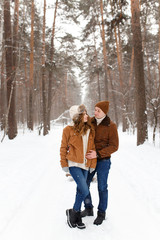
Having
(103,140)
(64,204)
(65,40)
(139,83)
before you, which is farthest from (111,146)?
(65,40)

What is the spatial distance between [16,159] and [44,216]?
427 centimetres

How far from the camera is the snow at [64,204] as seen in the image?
2635 millimetres

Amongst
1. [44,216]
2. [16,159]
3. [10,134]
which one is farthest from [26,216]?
[10,134]

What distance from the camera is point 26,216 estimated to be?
3064 millimetres

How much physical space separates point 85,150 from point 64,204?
1488 mm

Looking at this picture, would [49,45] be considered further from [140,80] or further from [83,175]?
[83,175]

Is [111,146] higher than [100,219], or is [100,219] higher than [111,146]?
[111,146]

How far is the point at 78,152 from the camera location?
8.84 ft

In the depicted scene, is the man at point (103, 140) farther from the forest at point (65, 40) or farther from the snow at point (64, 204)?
the forest at point (65, 40)

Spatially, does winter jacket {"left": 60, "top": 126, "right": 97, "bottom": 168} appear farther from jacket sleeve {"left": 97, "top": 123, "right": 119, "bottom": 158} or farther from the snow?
the snow

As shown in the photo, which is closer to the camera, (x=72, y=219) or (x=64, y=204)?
(x=72, y=219)

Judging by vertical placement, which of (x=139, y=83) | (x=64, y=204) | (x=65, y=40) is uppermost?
(x=65, y=40)

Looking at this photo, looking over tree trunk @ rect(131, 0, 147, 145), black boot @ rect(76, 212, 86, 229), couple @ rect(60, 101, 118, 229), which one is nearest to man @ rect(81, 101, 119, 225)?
couple @ rect(60, 101, 118, 229)

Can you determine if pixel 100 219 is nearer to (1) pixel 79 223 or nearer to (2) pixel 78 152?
(1) pixel 79 223
